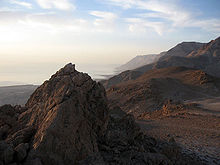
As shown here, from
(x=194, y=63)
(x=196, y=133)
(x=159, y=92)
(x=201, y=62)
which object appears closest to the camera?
(x=196, y=133)

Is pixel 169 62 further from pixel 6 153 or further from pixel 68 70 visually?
pixel 6 153

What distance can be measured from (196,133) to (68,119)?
26.6 ft

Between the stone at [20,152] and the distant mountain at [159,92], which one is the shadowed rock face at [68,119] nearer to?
the stone at [20,152]

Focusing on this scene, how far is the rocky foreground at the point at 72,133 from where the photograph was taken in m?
4.38

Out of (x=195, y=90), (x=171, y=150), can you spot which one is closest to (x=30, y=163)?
(x=171, y=150)

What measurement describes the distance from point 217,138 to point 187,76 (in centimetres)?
2284

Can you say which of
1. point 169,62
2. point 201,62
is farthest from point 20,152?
point 201,62

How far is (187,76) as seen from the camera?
31484 millimetres

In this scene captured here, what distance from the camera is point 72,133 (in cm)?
477

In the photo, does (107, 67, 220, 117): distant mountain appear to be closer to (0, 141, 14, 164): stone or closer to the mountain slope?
(0, 141, 14, 164): stone

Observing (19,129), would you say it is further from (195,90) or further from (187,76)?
(187,76)

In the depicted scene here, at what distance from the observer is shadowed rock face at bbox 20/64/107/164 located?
4.44 metres

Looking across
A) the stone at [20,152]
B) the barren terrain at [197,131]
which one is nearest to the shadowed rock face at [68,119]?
the stone at [20,152]

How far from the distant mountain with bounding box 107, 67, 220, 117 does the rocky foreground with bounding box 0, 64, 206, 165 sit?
1437 cm
